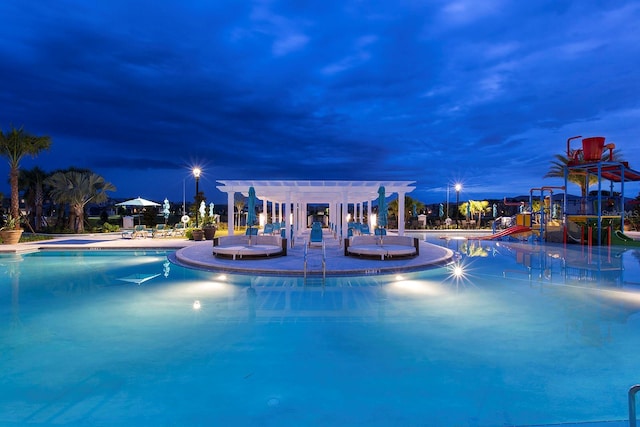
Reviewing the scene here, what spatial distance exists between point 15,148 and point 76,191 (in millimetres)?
4733

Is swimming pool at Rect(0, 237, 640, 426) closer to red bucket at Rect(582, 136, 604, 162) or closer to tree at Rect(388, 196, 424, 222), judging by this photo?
red bucket at Rect(582, 136, 604, 162)

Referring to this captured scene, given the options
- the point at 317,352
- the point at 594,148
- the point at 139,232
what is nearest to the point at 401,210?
the point at 594,148

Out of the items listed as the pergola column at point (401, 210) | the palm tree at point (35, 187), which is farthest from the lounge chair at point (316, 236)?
the palm tree at point (35, 187)

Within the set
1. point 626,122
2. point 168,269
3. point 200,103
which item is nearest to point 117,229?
point 200,103

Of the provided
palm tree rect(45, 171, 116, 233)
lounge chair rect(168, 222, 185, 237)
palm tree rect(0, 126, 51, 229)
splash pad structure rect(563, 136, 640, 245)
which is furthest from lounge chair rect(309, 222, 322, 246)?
palm tree rect(45, 171, 116, 233)

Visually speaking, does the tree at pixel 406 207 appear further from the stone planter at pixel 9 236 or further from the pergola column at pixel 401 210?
the stone planter at pixel 9 236

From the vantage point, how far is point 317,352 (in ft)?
15.6

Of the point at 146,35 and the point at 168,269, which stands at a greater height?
the point at 146,35

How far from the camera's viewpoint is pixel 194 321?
6000mm

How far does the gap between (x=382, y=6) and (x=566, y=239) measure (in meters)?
16.3

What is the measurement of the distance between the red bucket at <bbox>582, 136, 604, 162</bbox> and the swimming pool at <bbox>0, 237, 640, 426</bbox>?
12.8 m

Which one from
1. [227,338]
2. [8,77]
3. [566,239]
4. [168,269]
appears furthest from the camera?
[8,77]

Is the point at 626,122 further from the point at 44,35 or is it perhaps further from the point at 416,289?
the point at 44,35

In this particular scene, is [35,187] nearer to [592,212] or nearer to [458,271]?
[458,271]
